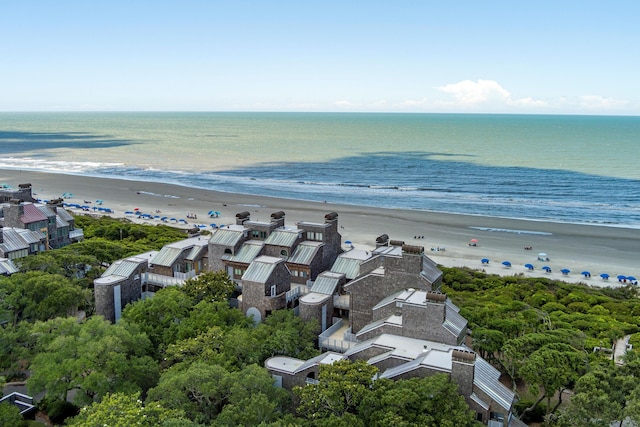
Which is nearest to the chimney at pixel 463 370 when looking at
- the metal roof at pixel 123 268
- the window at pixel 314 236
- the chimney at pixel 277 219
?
the window at pixel 314 236

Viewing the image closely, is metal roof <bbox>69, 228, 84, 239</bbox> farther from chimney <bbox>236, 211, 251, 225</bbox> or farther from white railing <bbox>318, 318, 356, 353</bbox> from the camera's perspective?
white railing <bbox>318, 318, 356, 353</bbox>

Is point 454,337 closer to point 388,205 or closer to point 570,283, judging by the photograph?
point 570,283

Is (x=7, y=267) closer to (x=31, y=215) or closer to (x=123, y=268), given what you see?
(x=123, y=268)

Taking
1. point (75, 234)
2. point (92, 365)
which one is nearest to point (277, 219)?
point (92, 365)

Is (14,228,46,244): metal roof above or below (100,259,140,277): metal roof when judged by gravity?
above

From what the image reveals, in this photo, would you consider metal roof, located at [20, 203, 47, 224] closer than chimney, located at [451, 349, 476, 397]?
No

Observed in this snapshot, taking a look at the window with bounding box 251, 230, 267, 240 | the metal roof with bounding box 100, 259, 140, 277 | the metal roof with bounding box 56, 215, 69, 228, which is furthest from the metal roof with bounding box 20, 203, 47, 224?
the window with bounding box 251, 230, 267, 240

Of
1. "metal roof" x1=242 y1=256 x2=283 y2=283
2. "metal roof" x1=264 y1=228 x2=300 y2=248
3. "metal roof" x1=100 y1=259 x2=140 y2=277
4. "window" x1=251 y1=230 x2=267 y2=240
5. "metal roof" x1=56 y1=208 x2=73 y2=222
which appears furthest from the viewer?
"metal roof" x1=56 y1=208 x2=73 y2=222
